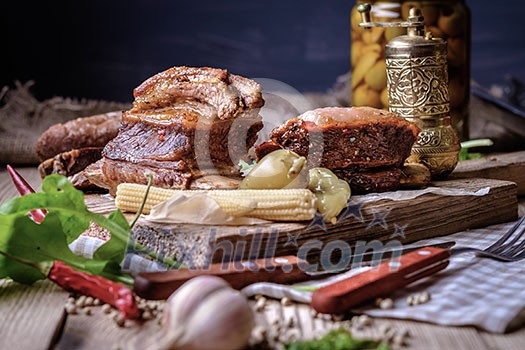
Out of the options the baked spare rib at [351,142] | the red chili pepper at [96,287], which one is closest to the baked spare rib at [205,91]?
the baked spare rib at [351,142]

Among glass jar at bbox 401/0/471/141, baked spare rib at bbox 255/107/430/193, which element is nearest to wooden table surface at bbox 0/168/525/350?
baked spare rib at bbox 255/107/430/193

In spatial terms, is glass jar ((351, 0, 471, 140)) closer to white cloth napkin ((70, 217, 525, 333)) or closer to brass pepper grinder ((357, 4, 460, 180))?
brass pepper grinder ((357, 4, 460, 180))

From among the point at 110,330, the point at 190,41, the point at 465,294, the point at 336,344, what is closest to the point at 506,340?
the point at 465,294

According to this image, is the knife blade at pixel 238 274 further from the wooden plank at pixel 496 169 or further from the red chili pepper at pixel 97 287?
the wooden plank at pixel 496 169

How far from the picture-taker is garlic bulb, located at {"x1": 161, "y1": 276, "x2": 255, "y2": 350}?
4.97 feet

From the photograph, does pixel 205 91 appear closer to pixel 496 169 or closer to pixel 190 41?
pixel 496 169

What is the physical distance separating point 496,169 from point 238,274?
57.0 inches

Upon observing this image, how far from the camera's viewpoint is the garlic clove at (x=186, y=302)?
1.54 m

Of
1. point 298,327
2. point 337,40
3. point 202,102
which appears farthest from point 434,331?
point 337,40

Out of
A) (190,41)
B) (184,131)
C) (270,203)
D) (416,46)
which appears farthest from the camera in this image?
(190,41)

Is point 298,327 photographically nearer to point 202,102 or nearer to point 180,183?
point 180,183

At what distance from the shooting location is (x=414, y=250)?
2148 mm

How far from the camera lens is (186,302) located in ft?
5.08

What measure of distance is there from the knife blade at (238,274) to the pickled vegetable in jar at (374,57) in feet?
4.38
